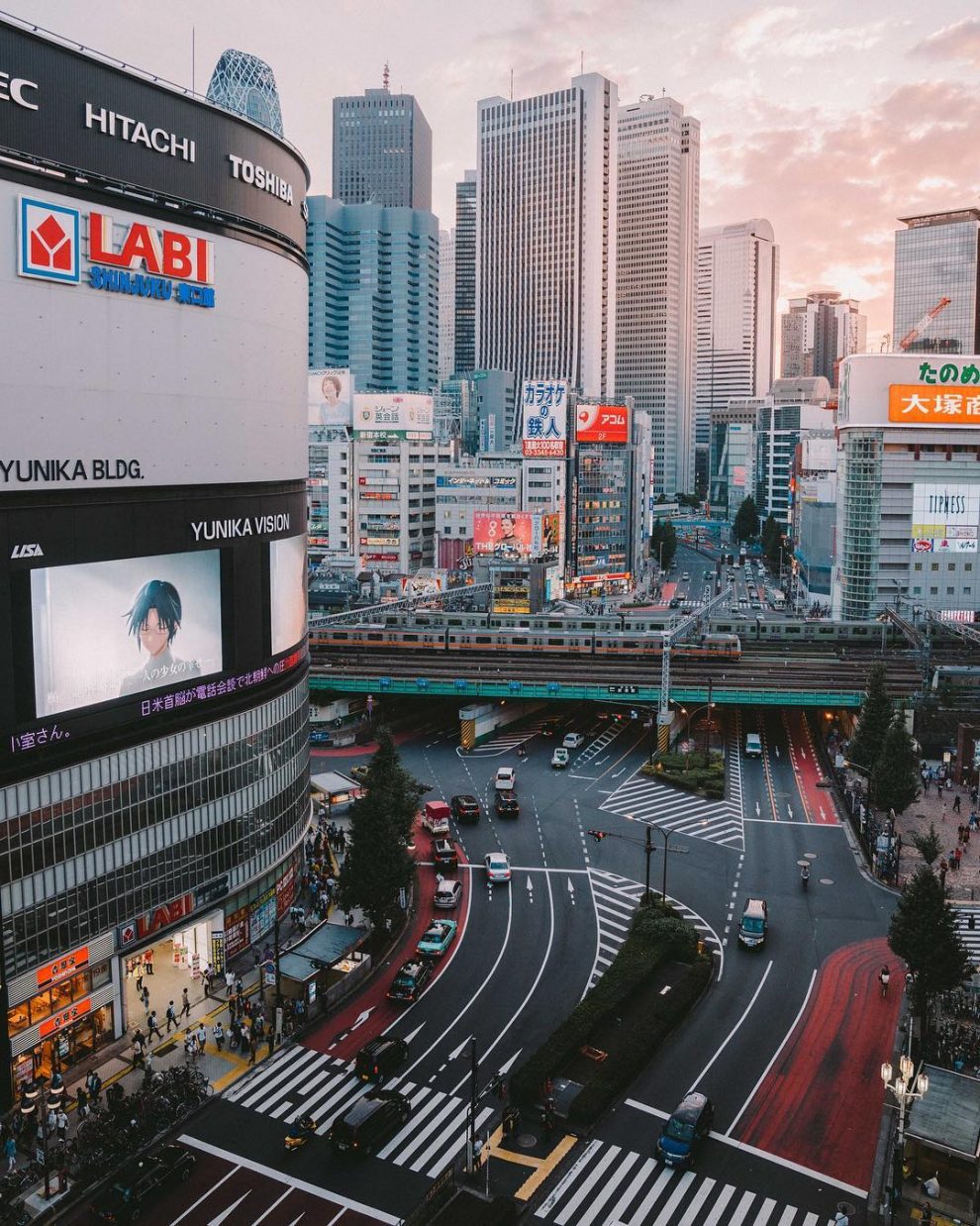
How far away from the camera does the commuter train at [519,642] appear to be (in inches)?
3898

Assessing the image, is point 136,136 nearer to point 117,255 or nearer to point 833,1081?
point 117,255

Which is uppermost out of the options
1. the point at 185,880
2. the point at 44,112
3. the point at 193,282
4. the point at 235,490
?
the point at 44,112

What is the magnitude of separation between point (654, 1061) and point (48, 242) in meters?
36.6

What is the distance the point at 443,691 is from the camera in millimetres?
90812

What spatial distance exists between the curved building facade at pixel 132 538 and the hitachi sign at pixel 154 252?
0.38 feet

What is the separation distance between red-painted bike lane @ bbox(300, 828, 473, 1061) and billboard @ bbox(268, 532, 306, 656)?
48.9 feet

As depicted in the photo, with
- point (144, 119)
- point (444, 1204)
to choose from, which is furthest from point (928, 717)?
point (144, 119)

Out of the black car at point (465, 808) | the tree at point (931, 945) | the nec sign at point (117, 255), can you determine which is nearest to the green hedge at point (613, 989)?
the tree at point (931, 945)

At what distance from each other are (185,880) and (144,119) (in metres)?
30.0

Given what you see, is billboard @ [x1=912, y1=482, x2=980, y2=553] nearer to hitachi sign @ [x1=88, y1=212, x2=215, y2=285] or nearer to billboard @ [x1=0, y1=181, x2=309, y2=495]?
billboard @ [x1=0, y1=181, x2=309, y2=495]

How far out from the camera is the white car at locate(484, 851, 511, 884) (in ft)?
192

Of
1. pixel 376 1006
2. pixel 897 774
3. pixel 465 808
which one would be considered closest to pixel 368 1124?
pixel 376 1006

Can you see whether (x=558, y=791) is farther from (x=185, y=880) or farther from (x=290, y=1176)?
(x=290, y=1176)

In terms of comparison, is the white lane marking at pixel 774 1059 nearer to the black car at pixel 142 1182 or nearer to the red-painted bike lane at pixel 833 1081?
the red-painted bike lane at pixel 833 1081
